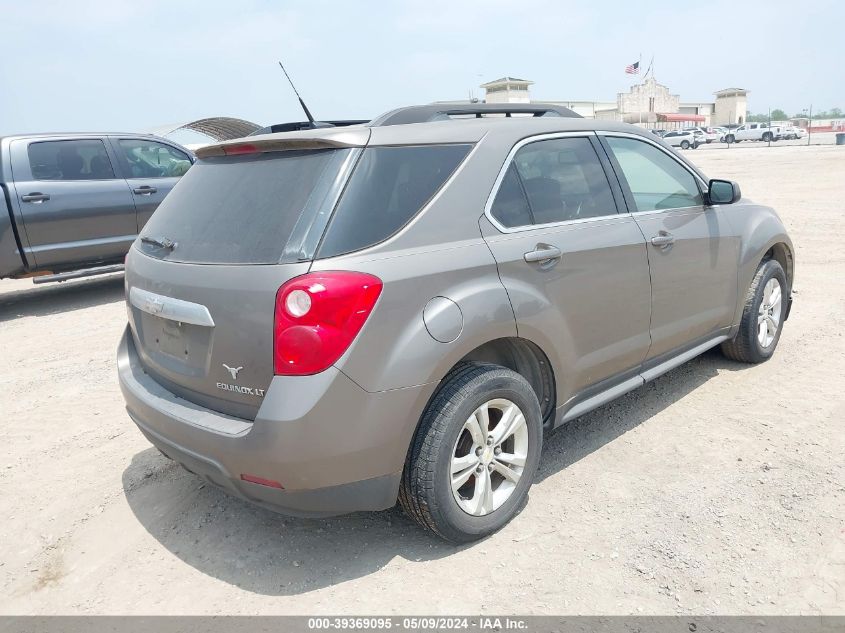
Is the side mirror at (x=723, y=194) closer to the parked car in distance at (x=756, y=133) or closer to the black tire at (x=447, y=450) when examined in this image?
the black tire at (x=447, y=450)

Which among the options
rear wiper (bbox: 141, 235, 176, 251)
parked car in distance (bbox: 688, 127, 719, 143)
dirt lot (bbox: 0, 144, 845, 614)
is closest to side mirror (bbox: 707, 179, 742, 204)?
dirt lot (bbox: 0, 144, 845, 614)

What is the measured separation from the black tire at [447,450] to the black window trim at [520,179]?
0.63 m

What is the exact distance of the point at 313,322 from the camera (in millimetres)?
2316

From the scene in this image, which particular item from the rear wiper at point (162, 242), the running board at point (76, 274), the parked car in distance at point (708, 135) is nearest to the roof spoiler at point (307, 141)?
the rear wiper at point (162, 242)

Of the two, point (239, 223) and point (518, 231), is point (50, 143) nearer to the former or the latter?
point (239, 223)

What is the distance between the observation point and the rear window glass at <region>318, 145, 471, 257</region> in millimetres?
2451

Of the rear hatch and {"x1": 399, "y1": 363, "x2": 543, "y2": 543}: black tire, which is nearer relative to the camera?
the rear hatch

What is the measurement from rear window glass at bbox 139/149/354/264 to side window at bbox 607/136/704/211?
182 centimetres

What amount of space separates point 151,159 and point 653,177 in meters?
6.52

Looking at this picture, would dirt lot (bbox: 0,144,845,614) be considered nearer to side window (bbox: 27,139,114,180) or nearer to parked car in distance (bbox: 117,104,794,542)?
parked car in distance (bbox: 117,104,794,542)

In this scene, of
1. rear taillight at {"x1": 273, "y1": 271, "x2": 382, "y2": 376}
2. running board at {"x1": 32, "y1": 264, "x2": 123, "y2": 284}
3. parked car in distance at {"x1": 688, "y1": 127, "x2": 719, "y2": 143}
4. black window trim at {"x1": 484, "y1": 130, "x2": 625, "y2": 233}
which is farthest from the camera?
parked car in distance at {"x1": 688, "y1": 127, "x2": 719, "y2": 143}

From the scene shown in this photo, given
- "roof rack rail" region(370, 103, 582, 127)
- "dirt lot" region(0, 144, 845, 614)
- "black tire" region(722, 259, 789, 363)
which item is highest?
"roof rack rail" region(370, 103, 582, 127)

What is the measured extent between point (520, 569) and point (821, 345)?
12.0 ft
